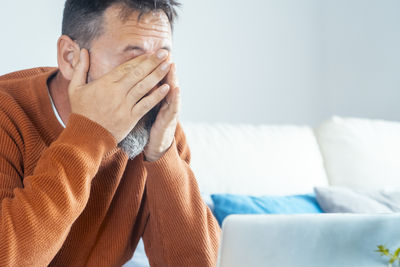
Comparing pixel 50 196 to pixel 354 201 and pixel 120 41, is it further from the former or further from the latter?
pixel 354 201

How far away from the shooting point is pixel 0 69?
5.70 feet

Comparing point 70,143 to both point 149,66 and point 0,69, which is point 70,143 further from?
point 0,69

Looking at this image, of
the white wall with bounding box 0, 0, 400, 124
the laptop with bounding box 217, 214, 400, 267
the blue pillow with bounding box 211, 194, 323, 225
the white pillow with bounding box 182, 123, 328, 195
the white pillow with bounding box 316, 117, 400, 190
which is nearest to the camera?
the laptop with bounding box 217, 214, 400, 267

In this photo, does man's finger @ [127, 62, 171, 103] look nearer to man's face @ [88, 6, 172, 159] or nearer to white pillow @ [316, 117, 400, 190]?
man's face @ [88, 6, 172, 159]

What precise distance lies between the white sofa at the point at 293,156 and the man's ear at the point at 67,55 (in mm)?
629

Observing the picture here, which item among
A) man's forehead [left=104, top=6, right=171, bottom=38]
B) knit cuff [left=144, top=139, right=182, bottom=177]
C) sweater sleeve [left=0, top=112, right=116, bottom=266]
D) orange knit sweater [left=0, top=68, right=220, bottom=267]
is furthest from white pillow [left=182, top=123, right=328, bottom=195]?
sweater sleeve [left=0, top=112, right=116, bottom=266]

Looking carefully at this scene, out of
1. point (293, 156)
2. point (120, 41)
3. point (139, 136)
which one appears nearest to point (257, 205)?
point (293, 156)

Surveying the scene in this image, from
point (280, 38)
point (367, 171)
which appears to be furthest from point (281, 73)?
point (367, 171)

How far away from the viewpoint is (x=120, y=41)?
1110mm

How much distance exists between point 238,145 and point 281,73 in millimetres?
895

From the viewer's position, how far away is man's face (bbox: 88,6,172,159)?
1.10 metres

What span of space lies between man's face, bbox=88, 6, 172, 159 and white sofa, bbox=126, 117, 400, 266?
0.58 metres

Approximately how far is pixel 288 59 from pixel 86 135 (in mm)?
1800

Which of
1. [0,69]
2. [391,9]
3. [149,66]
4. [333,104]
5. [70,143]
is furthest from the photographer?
[333,104]
